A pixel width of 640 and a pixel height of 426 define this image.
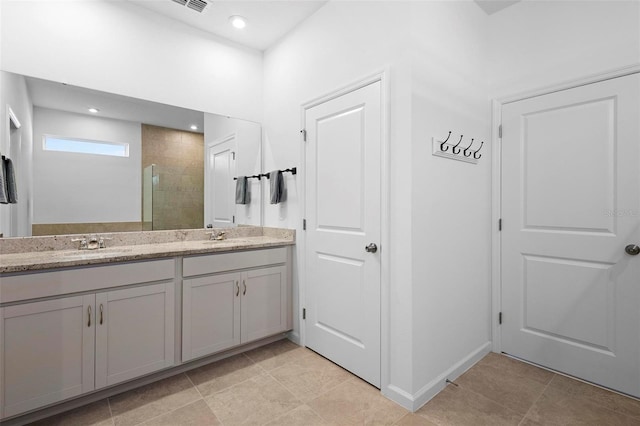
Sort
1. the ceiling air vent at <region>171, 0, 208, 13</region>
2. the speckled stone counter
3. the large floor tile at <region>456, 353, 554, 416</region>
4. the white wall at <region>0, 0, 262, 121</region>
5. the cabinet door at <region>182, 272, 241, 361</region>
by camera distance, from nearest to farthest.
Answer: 1. the speckled stone counter
2. the large floor tile at <region>456, 353, 554, 416</region>
3. the white wall at <region>0, 0, 262, 121</region>
4. the cabinet door at <region>182, 272, 241, 361</region>
5. the ceiling air vent at <region>171, 0, 208, 13</region>

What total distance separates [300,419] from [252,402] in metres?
0.35

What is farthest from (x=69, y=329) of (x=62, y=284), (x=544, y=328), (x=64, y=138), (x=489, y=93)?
(x=489, y=93)

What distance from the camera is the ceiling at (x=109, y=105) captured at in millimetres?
2150

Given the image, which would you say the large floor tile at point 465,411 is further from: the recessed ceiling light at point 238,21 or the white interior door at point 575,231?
the recessed ceiling light at point 238,21

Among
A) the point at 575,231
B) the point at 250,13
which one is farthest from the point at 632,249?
the point at 250,13

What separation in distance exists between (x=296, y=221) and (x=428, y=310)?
4.40 ft

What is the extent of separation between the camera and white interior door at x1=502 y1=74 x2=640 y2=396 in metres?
2.00

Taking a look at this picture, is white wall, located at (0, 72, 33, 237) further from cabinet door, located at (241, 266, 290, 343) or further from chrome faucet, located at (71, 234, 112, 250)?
cabinet door, located at (241, 266, 290, 343)

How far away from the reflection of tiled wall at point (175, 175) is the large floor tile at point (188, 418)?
1.40 metres

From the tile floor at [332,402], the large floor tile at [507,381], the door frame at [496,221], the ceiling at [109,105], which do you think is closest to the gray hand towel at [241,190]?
the ceiling at [109,105]

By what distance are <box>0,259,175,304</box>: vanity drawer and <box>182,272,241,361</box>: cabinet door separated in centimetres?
23

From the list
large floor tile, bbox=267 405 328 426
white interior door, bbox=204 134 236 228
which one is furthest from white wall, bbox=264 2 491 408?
white interior door, bbox=204 134 236 228

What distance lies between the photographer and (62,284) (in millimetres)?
1721

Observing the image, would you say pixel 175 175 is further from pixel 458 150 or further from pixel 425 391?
pixel 425 391
